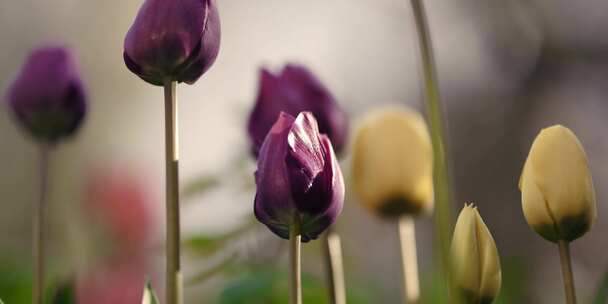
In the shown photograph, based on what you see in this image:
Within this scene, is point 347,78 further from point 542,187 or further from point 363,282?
point 542,187

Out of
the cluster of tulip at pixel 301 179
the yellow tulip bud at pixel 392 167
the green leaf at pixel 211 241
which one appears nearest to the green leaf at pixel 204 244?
the green leaf at pixel 211 241

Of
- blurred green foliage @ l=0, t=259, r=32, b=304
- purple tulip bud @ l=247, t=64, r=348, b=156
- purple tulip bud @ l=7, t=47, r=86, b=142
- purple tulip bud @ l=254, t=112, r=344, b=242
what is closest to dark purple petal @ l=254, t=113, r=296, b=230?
purple tulip bud @ l=254, t=112, r=344, b=242

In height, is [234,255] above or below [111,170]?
below

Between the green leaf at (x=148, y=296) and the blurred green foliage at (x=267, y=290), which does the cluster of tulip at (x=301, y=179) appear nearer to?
the green leaf at (x=148, y=296)

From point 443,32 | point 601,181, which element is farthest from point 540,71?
point 601,181

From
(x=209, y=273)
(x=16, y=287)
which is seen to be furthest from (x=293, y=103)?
(x=16, y=287)

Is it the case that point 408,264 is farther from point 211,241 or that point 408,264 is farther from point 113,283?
point 113,283
